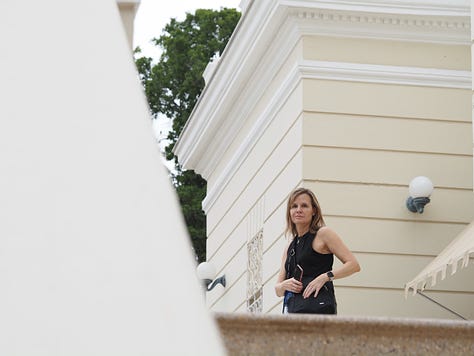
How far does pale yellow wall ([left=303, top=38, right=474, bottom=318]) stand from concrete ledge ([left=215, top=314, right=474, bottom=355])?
7.08m

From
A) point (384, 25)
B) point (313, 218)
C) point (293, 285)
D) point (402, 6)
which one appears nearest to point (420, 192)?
Result: point (384, 25)

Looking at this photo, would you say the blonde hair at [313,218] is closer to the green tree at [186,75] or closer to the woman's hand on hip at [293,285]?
the woman's hand on hip at [293,285]

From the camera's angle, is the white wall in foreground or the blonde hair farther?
the blonde hair

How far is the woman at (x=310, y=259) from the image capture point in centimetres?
688

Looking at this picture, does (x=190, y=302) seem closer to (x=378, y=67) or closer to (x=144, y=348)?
(x=144, y=348)

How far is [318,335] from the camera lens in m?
3.77

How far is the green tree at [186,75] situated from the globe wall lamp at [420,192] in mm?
15173

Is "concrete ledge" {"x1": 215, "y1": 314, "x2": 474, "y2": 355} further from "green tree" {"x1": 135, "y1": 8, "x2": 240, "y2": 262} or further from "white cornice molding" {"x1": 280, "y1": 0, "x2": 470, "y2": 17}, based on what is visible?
"green tree" {"x1": 135, "y1": 8, "x2": 240, "y2": 262}

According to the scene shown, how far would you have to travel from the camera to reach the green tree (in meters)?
26.5

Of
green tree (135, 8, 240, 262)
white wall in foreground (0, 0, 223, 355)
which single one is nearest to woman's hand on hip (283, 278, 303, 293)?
white wall in foreground (0, 0, 223, 355)

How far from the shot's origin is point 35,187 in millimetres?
1307

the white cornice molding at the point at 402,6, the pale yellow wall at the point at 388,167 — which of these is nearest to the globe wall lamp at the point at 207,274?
the pale yellow wall at the point at 388,167

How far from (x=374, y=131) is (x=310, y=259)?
4617 millimetres

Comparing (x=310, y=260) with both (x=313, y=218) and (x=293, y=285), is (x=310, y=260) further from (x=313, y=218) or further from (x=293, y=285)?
(x=313, y=218)
